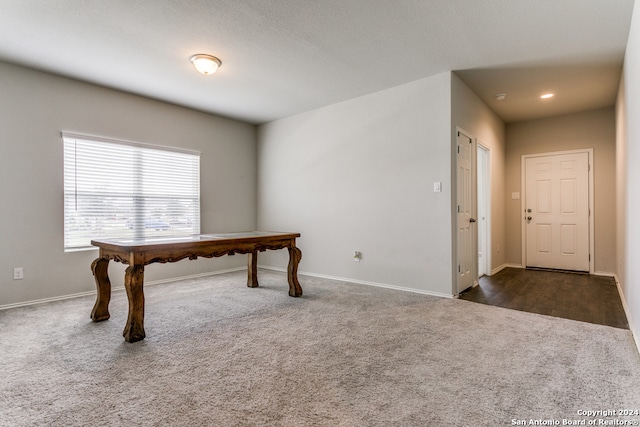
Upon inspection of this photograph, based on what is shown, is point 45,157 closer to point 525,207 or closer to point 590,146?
point 525,207

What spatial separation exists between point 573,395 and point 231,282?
382 centimetres

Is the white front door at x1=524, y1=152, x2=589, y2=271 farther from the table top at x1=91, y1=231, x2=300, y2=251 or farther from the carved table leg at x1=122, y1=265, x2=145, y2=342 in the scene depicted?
the carved table leg at x1=122, y1=265, x2=145, y2=342

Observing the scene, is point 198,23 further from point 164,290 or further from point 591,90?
point 591,90

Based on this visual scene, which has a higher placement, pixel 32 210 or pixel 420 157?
pixel 420 157

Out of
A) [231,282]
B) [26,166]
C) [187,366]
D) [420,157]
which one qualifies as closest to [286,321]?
[187,366]

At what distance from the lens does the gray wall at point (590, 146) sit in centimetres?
492

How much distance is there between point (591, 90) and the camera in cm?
421

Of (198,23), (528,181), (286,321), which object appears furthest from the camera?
(528,181)

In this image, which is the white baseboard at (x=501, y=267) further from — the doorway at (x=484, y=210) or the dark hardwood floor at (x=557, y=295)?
the doorway at (x=484, y=210)

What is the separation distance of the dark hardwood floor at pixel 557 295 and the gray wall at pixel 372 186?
2.16ft

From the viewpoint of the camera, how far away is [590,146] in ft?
16.6

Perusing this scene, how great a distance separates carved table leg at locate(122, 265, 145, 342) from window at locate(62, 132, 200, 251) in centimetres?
194

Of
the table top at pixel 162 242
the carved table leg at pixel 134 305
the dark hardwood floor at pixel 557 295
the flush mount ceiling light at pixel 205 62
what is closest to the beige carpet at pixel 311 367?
the carved table leg at pixel 134 305

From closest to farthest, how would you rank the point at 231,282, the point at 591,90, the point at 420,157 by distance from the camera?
the point at 420,157 < the point at 591,90 < the point at 231,282
